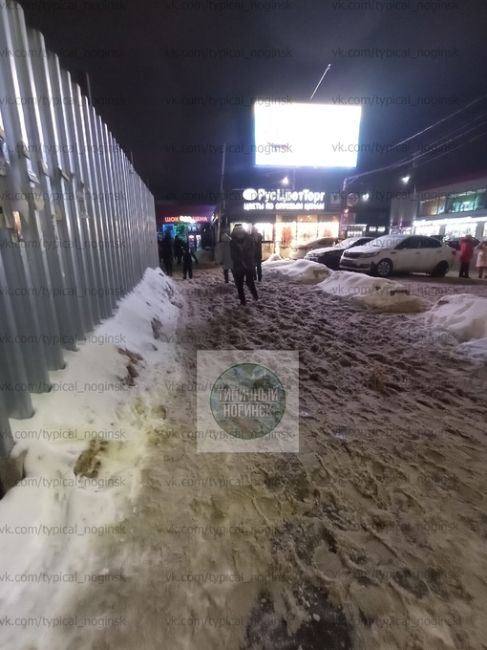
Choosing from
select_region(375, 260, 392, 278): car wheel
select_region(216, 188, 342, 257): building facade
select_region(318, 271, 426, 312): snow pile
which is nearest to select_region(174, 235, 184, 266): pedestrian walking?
select_region(318, 271, 426, 312): snow pile

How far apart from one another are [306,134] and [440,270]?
13.1 m

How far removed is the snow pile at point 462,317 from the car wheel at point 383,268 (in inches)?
224

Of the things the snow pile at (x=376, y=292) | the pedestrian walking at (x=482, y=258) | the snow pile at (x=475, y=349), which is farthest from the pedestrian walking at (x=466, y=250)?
the snow pile at (x=475, y=349)

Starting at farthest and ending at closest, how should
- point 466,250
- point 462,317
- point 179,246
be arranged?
point 179,246, point 466,250, point 462,317

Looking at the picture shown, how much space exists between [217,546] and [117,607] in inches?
21.4

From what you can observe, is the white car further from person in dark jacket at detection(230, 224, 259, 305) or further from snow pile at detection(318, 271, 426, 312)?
person in dark jacket at detection(230, 224, 259, 305)

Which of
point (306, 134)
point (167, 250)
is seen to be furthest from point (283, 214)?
point (167, 250)

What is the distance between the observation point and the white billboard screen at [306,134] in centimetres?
1891

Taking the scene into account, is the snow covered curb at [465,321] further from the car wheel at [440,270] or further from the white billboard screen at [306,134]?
the white billboard screen at [306,134]

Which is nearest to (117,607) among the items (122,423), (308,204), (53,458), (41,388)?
(53,458)

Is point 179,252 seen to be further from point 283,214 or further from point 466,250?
point 283,214

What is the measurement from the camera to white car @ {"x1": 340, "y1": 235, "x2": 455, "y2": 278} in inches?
452

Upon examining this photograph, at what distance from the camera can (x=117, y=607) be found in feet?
4.67

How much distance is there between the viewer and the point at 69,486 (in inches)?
74.2
